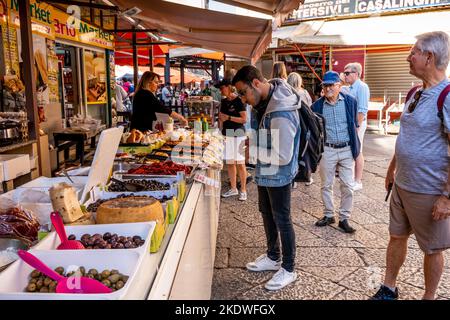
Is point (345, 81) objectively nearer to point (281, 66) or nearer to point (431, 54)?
point (281, 66)

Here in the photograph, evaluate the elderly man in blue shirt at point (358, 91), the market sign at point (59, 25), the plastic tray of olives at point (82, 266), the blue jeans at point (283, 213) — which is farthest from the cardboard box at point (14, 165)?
the elderly man in blue shirt at point (358, 91)

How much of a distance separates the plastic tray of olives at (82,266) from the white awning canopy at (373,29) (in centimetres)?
778

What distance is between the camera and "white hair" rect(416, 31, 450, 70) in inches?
105

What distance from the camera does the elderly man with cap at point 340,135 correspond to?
471cm

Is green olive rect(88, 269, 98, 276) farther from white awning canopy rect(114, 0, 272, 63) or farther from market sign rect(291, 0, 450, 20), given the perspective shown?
market sign rect(291, 0, 450, 20)

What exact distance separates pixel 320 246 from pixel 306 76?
13086 mm

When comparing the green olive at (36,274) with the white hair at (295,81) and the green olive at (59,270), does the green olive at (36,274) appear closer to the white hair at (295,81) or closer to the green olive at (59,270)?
the green olive at (59,270)

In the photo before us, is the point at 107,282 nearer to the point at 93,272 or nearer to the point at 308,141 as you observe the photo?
the point at 93,272

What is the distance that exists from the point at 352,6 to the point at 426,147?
36.0ft

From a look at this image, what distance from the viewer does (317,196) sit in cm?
643
